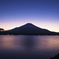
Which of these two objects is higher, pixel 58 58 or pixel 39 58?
pixel 58 58

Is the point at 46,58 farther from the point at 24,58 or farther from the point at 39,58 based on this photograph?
the point at 24,58

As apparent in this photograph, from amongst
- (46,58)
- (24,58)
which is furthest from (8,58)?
(46,58)

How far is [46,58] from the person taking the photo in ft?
64.3

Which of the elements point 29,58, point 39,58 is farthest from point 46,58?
point 29,58

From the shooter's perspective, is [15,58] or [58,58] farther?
[15,58]

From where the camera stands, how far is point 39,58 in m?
19.5

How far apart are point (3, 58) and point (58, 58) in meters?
11.4

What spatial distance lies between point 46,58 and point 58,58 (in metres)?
6.81

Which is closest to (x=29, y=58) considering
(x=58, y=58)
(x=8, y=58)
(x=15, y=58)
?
(x=15, y=58)

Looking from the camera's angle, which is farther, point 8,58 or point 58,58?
point 8,58

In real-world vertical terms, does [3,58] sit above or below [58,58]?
below

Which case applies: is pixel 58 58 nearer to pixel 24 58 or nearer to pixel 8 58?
pixel 24 58

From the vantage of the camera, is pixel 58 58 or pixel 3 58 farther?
pixel 3 58

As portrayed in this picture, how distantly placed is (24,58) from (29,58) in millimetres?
1059
